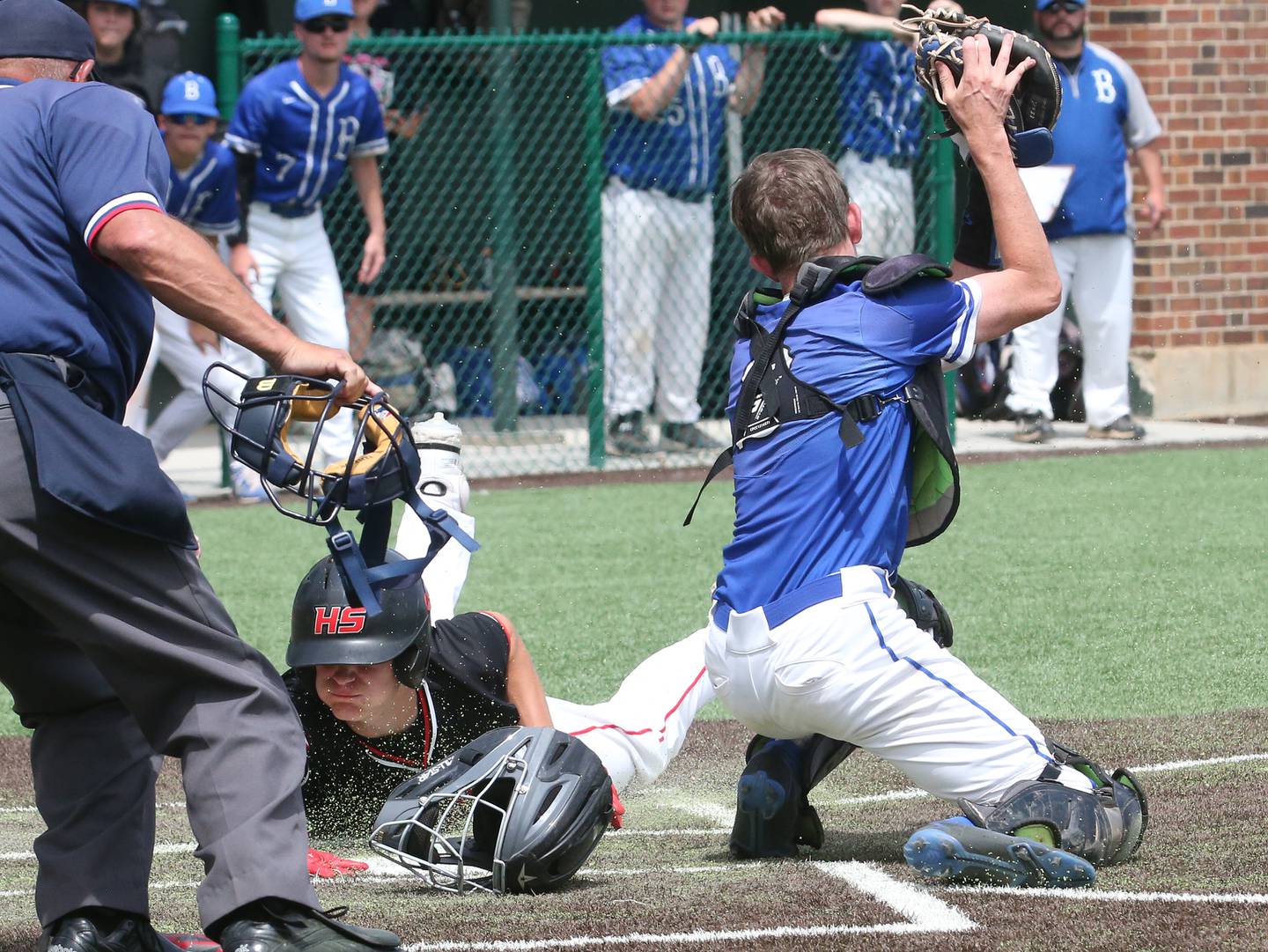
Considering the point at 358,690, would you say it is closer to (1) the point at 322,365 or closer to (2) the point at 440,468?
(1) the point at 322,365

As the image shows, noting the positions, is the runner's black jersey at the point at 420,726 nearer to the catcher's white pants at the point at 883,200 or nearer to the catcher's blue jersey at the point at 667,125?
the catcher's blue jersey at the point at 667,125

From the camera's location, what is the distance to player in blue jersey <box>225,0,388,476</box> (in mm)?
10062

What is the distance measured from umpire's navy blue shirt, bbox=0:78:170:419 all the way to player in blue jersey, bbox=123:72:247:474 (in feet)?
21.6

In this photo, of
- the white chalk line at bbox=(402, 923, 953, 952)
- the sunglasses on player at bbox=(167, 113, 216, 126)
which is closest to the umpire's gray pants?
the white chalk line at bbox=(402, 923, 953, 952)

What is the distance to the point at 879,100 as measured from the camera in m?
11.4

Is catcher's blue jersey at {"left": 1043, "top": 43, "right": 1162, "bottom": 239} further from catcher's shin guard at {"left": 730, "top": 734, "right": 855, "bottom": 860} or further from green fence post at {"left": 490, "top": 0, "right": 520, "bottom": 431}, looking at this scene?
catcher's shin guard at {"left": 730, "top": 734, "right": 855, "bottom": 860}

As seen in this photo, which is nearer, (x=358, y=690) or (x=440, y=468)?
(x=358, y=690)

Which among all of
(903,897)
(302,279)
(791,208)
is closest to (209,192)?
(302,279)

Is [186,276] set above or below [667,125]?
above

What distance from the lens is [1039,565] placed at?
8016 mm

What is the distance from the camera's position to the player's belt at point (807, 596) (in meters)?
3.92

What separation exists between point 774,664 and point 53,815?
142cm

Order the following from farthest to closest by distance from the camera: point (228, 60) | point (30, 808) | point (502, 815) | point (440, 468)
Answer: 1. point (228, 60)
2. point (440, 468)
3. point (30, 808)
4. point (502, 815)

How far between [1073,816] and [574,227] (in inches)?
337
